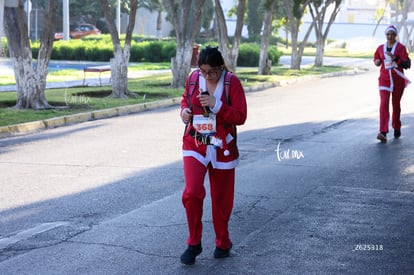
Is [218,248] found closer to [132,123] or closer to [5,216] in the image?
[5,216]

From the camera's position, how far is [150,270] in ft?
20.5

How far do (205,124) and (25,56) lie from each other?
1212 cm

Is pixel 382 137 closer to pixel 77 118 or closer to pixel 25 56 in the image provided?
pixel 77 118

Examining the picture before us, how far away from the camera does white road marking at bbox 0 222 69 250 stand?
712 cm

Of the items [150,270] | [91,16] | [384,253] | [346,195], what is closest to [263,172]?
[346,195]

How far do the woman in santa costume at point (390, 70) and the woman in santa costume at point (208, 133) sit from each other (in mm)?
7431

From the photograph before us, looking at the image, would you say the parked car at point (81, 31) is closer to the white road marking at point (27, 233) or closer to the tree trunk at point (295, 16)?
the tree trunk at point (295, 16)

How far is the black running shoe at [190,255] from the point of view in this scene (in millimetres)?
6355

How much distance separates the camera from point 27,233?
7438 mm

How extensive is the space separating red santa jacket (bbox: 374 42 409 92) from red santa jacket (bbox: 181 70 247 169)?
7539 mm

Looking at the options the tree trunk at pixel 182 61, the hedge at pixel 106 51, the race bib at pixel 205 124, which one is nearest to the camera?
the race bib at pixel 205 124

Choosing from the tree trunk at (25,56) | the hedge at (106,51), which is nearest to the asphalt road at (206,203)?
the tree trunk at (25,56)

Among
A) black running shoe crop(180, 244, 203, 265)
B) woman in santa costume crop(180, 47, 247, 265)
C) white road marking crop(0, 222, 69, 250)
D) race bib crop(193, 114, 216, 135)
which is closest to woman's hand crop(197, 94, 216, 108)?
woman in santa costume crop(180, 47, 247, 265)

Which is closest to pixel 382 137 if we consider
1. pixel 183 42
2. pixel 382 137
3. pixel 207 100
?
pixel 382 137
